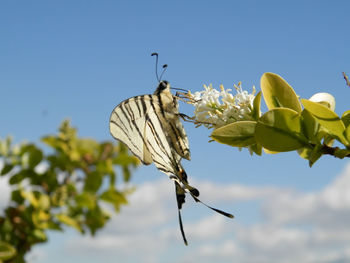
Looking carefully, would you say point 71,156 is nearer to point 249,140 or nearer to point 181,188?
point 181,188

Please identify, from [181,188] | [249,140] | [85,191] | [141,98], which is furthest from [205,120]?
[85,191]

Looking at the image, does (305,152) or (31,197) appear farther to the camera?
(31,197)

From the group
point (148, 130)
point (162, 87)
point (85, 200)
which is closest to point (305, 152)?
point (162, 87)

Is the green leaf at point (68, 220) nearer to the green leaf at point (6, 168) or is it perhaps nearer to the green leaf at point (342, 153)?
the green leaf at point (6, 168)

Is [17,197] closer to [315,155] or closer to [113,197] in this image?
[113,197]

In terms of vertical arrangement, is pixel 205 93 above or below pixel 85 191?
below

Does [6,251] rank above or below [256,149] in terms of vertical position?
above

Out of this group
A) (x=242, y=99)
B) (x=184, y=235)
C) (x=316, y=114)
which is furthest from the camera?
(x=184, y=235)
